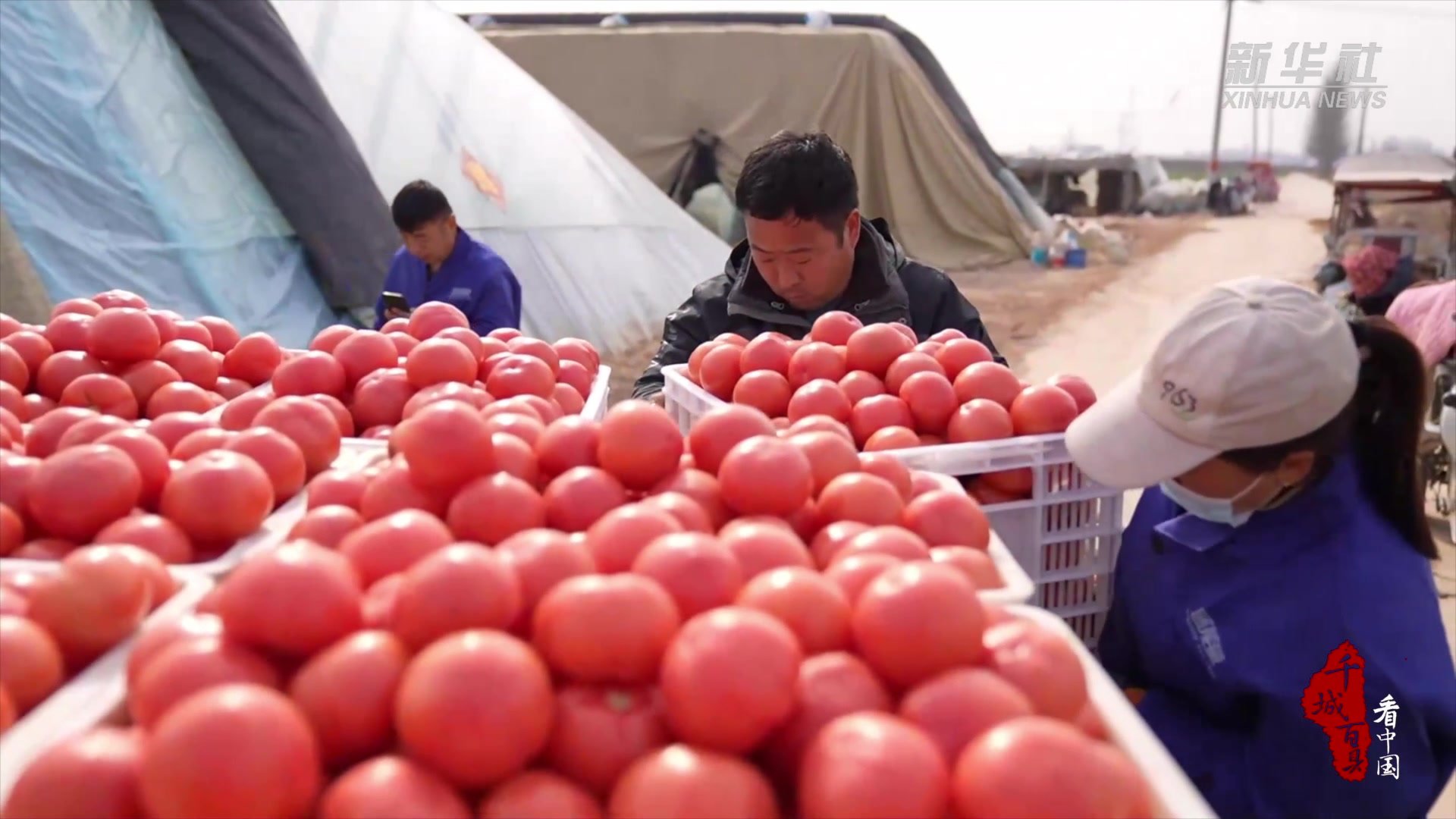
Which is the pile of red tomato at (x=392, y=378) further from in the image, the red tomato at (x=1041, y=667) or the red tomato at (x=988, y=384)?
the red tomato at (x=1041, y=667)

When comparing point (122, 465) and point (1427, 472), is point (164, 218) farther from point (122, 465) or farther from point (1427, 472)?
point (1427, 472)

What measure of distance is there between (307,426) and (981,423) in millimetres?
1095

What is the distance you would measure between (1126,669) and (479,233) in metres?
6.10

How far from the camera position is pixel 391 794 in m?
0.75

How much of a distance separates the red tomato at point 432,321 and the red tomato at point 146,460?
900 mm

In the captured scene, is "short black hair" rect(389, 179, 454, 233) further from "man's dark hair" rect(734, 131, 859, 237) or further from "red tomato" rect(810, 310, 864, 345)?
"red tomato" rect(810, 310, 864, 345)

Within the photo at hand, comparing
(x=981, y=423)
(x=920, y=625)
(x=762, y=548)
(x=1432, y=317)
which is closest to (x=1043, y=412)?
(x=981, y=423)

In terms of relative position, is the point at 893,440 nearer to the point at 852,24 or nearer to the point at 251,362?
the point at 251,362

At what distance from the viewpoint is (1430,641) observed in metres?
1.39

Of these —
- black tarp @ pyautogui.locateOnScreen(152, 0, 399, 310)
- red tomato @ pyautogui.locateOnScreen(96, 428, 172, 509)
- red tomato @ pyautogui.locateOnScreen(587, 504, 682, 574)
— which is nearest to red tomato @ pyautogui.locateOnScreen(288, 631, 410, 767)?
red tomato @ pyautogui.locateOnScreen(587, 504, 682, 574)

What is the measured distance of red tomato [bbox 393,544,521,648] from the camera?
0.87 m

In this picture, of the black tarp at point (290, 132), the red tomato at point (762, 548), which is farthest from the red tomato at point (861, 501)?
the black tarp at point (290, 132)

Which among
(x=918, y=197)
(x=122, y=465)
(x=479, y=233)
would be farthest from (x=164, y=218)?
(x=918, y=197)

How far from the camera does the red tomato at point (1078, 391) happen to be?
1832 mm
